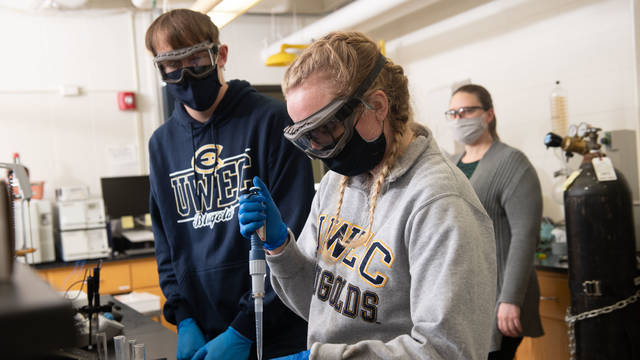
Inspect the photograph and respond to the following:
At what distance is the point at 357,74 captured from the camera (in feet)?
3.67

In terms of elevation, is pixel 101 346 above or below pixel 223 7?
below

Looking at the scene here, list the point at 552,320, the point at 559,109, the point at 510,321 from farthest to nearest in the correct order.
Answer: the point at 559,109 → the point at 552,320 → the point at 510,321

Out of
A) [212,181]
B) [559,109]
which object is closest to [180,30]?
[212,181]

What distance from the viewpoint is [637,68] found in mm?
3098

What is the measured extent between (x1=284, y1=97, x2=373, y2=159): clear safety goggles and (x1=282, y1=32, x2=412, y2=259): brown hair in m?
0.03

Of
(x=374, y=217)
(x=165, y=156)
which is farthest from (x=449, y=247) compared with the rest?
(x=165, y=156)

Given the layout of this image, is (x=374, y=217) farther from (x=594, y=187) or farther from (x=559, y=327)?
(x=559, y=327)

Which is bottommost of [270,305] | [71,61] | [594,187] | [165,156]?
[270,305]

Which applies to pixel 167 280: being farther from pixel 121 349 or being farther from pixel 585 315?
pixel 585 315

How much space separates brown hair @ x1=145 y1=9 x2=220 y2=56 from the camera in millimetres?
1678

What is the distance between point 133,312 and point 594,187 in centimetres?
212

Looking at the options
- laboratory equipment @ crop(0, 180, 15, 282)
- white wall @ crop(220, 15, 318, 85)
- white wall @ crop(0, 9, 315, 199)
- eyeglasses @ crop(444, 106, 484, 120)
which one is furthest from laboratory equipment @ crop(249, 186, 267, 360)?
white wall @ crop(220, 15, 318, 85)

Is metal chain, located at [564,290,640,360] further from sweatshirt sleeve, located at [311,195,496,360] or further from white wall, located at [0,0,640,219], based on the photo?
sweatshirt sleeve, located at [311,195,496,360]

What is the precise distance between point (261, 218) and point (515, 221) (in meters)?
1.45
